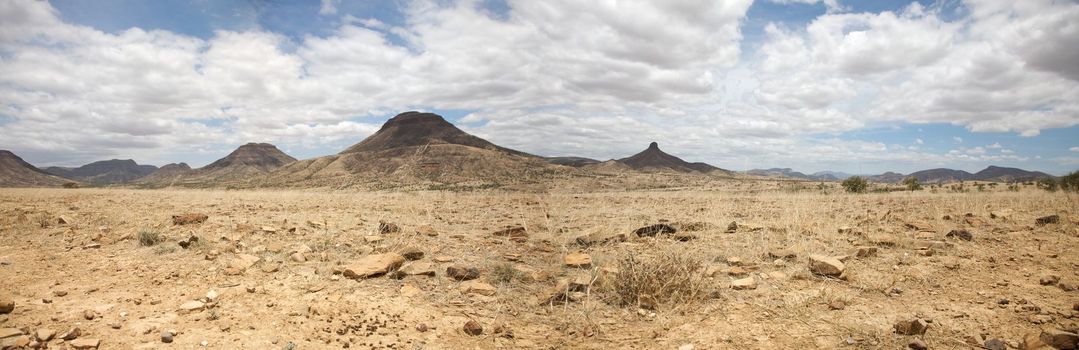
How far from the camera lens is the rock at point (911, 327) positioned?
4102 millimetres

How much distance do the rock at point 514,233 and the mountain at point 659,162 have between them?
10758 cm

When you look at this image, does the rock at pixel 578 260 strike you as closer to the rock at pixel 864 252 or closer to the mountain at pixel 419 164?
the rock at pixel 864 252

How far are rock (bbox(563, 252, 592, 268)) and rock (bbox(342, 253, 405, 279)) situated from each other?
2.31 m

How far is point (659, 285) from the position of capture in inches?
204

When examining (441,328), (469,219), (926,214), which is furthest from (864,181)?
(441,328)

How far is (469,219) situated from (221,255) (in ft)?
19.8

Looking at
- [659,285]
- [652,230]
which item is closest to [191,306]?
[659,285]

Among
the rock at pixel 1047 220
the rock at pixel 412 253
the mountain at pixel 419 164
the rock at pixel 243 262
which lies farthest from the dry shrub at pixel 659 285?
the mountain at pixel 419 164

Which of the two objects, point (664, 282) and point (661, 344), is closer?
point (661, 344)

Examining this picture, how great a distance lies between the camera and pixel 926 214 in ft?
36.6

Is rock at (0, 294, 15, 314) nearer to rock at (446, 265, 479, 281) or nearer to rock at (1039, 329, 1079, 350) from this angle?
rock at (446, 265, 479, 281)

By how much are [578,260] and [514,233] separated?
8.95 feet

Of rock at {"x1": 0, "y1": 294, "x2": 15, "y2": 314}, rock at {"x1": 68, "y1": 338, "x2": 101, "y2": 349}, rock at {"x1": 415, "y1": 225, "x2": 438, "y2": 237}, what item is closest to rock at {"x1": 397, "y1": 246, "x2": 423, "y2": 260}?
rock at {"x1": 415, "y1": 225, "x2": 438, "y2": 237}

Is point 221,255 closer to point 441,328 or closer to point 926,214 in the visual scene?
point 441,328
